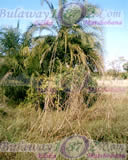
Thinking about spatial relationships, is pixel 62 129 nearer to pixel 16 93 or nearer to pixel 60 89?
pixel 60 89

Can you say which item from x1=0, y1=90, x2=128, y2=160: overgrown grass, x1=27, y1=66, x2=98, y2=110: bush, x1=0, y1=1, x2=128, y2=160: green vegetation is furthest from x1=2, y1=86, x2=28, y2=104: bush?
x1=0, y1=90, x2=128, y2=160: overgrown grass

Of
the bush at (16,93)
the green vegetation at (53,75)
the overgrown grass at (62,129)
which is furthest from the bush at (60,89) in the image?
the overgrown grass at (62,129)

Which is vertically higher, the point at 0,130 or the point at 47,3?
the point at 47,3

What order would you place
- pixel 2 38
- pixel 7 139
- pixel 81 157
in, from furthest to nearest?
pixel 2 38, pixel 7 139, pixel 81 157

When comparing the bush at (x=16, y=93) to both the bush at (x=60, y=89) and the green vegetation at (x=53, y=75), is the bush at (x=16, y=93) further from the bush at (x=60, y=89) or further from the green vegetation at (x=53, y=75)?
the bush at (x=60, y=89)

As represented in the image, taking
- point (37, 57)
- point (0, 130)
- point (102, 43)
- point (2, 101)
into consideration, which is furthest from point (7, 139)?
point (102, 43)

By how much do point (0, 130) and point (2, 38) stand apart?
459cm

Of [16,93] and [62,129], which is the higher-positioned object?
[16,93]

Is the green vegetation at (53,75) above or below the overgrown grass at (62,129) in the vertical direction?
above

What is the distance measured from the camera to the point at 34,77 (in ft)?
20.4

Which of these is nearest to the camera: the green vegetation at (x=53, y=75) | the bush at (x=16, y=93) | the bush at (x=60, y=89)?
the green vegetation at (x=53, y=75)

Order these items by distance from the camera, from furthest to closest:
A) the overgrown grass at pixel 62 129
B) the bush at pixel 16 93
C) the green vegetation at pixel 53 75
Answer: the bush at pixel 16 93 → the green vegetation at pixel 53 75 → the overgrown grass at pixel 62 129

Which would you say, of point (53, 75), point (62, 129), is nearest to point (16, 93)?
point (53, 75)

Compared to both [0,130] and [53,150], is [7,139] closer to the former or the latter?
[0,130]
